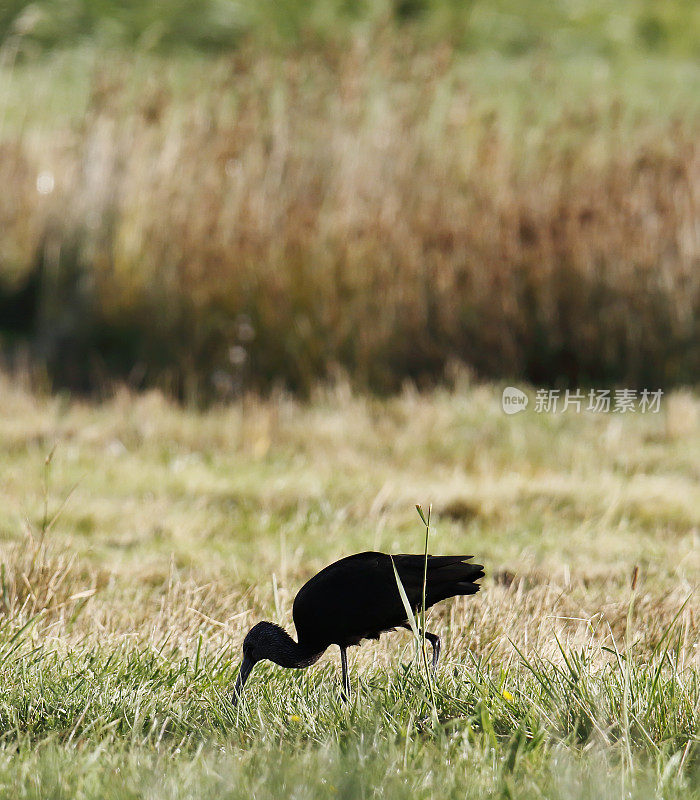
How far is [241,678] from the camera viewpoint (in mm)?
2283

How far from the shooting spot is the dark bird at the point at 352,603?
88.7 inches

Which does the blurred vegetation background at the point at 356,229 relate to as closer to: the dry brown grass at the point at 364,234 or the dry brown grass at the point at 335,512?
the dry brown grass at the point at 364,234

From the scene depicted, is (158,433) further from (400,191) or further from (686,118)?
(686,118)

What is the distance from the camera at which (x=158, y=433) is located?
5.32 m

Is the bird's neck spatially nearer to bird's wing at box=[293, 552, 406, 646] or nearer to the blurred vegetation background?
bird's wing at box=[293, 552, 406, 646]

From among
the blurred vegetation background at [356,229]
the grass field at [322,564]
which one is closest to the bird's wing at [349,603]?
the grass field at [322,564]

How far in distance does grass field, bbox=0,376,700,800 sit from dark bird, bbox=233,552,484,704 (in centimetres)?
10

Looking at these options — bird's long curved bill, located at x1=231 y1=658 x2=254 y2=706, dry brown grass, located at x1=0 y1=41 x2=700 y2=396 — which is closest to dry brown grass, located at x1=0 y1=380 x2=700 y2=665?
bird's long curved bill, located at x1=231 y1=658 x2=254 y2=706

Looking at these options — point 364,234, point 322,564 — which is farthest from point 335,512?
point 364,234

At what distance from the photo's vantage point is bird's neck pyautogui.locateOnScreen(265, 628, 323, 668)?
7.56 feet

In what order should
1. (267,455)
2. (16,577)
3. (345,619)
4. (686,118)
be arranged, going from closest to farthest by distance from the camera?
(345,619) < (16,577) < (267,455) < (686,118)

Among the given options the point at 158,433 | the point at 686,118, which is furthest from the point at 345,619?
the point at 686,118

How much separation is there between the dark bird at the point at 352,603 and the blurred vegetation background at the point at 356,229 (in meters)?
3.70

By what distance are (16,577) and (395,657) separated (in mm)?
1042
